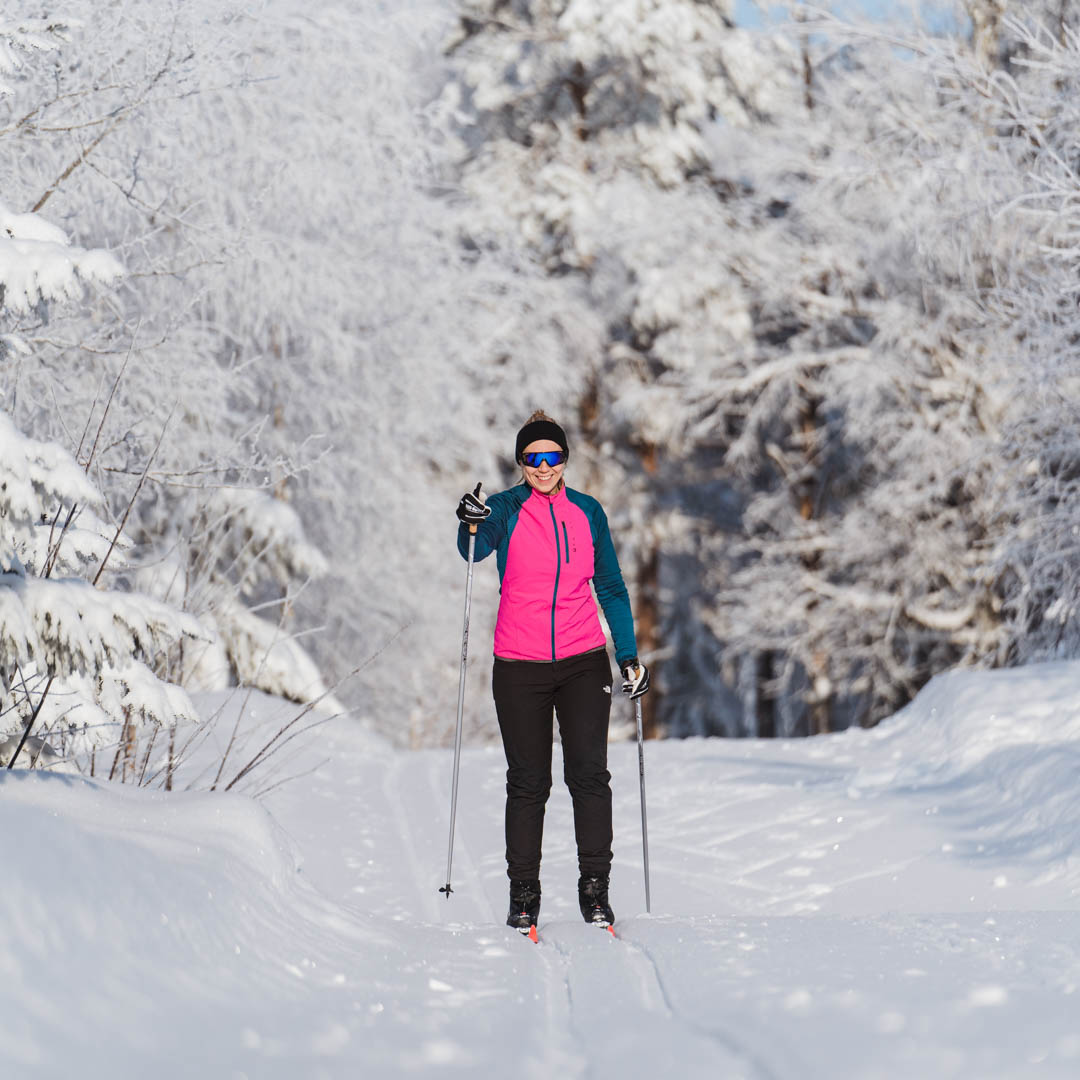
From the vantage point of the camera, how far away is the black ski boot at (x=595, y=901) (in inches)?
176

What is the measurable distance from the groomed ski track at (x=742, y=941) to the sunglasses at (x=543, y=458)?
5.21ft

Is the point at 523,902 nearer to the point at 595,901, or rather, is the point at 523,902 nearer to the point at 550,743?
the point at 595,901

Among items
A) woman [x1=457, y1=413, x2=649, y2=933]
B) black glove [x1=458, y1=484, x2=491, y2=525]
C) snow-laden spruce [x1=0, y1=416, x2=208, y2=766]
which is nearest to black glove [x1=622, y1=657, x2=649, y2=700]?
woman [x1=457, y1=413, x2=649, y2=933]

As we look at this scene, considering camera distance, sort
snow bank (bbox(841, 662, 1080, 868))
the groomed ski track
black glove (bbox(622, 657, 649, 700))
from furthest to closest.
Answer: snow bank (bbox(841, 662, 1080, 868)) → black glove (bbox(622, 657, 649, 700)) → the groomed ski track

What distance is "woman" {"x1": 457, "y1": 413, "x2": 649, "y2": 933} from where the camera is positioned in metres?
4.50

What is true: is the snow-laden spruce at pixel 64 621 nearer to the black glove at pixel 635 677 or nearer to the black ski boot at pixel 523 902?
the black ski boot at pixel 523 902

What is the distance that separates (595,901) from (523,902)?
25 centimetres

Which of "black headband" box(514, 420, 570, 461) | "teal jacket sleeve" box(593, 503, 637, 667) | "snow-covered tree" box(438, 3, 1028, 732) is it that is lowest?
"teal jacket sleeve" box(593, 503, 637, 667)

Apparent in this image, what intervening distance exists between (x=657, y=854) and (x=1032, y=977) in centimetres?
368

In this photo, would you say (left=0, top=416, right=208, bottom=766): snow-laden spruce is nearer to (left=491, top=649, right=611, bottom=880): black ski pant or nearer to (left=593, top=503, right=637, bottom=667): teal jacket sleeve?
(left=491, top=649, right=611, bottom=880): black ski pant

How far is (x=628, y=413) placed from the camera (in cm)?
1881

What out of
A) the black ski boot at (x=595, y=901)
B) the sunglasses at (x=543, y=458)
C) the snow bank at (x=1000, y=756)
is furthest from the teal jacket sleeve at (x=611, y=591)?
the snow bank at (x=1000, y=756)

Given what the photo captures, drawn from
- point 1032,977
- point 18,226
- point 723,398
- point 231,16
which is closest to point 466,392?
point 723,398

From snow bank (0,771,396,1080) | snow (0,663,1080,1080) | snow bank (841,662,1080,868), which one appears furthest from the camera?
snow bank (841,662,1080,868)
